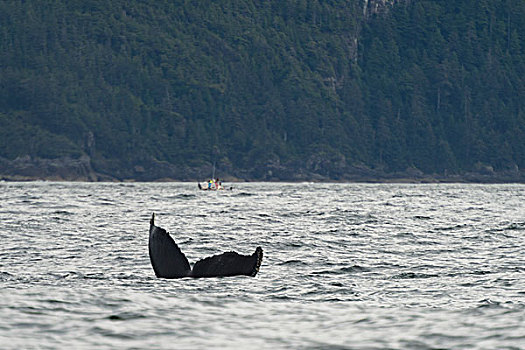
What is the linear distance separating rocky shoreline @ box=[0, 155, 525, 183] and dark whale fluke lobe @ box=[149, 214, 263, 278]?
158015mm

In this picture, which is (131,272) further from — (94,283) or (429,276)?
(429,276)

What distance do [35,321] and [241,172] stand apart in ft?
572

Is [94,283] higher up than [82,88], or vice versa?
[82,88]

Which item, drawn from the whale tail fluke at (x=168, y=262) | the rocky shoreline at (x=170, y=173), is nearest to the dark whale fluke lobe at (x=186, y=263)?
the whale tail fluke at (x=168, y=262)

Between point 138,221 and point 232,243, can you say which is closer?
point 232,243

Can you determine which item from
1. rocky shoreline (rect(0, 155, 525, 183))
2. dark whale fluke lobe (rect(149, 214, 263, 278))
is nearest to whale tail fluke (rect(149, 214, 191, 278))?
dark whale fluke lobe (rect(149, 214, 263, 278))

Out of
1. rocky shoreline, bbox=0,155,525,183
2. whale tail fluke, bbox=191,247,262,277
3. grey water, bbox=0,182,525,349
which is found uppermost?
rocky shoreline, bbox=0,155,525,183

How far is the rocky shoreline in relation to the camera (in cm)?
17262

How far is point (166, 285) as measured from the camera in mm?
18609

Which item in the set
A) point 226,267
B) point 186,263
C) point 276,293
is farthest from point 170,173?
point 276,293

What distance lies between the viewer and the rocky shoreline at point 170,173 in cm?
17262

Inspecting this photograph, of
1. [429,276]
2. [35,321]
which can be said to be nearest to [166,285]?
[35,321]

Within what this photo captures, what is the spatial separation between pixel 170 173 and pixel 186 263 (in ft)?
537

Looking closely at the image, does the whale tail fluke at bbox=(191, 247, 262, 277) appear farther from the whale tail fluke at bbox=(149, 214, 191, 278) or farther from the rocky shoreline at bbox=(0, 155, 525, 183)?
the rocky shoreline at bbox=(0, 155, 525, 183)
